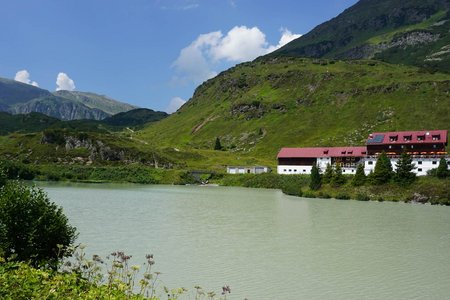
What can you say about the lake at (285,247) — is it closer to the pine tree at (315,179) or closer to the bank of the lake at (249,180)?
the bank of the lake at (249,180)

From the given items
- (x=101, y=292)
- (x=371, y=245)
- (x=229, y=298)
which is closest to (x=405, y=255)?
(x=371, y=245)

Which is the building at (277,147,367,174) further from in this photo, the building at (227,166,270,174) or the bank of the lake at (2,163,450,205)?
the building at (227,166,270,174)

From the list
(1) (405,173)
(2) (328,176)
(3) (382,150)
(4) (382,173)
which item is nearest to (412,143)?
(3) (382,150)

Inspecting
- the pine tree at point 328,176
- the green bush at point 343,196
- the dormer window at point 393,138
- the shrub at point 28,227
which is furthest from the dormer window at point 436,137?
the shrub at point 28,227

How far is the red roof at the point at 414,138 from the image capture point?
423 ft

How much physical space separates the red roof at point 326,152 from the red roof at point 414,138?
196 inches

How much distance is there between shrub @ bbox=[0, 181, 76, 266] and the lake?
27.3ft

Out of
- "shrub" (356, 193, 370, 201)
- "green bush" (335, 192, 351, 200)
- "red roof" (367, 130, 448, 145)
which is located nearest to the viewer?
"shrub" (356, 193, 370, 201)

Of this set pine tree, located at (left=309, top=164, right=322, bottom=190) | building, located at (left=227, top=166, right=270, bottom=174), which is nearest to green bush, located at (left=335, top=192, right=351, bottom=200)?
pine tree, located at (left=309, top=164, right=322, bottom=190)

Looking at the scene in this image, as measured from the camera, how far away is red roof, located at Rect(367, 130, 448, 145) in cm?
12900

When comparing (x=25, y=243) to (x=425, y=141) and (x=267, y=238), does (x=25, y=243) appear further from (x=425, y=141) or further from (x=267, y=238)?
(x=425, y=141)

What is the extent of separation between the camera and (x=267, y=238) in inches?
1964

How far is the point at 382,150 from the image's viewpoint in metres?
134

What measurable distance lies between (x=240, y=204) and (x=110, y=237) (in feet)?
151
